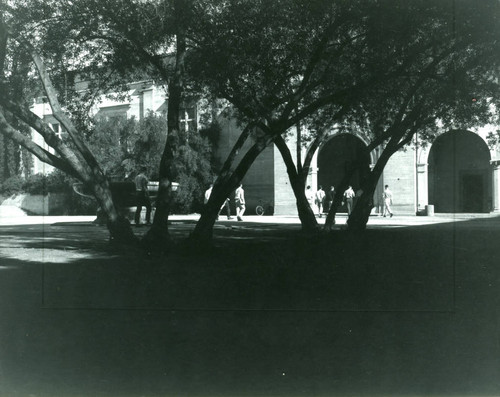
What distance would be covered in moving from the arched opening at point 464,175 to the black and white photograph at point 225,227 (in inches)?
426

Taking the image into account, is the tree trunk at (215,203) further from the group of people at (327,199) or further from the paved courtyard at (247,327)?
the group of people at (327,199)

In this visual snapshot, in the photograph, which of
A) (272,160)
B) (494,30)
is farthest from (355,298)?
(272,160)

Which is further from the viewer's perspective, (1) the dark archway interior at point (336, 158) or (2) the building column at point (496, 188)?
(2) the building column at point (496, 188)

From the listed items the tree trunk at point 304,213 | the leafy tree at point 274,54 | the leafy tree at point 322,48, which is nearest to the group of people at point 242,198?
the tree trunk at point 304,213

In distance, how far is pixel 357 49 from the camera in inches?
526

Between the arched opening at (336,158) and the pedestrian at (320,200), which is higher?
the arched opening at (336,158)

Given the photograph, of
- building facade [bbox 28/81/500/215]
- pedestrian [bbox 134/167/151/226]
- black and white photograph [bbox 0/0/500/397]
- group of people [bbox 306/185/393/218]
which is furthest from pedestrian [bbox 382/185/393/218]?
pedestrian [bbox 134/167/151/226]

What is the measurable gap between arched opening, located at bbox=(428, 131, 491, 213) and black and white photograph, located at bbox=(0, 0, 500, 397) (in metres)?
10.8

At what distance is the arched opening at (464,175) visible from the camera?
32.8 meters

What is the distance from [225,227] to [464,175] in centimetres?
2019

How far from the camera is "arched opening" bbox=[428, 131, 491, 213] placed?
32.8 metres

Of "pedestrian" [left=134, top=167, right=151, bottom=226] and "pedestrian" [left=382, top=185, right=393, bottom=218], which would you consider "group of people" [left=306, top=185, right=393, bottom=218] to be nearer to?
"pedestrian" [left=382, top=185, right=393, bottom=218]

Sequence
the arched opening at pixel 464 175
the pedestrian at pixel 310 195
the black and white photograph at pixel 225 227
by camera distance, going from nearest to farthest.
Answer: the black and white photograph at pixel 225 227 < the pedestrian at pixel 310 195 < the arched opening at pixel 464 175

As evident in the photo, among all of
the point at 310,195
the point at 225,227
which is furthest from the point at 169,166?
the point at 310,195
